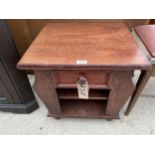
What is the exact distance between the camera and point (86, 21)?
886mm

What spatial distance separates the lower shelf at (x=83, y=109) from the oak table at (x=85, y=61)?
87 mm

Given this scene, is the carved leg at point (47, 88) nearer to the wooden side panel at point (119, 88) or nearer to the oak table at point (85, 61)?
the oak table at point (85, 61)

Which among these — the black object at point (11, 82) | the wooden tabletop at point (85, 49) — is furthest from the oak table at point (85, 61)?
the black object at point (11, 82)

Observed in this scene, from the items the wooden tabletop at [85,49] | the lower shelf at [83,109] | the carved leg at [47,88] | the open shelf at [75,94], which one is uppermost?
the wooden tabletop at [85,49]

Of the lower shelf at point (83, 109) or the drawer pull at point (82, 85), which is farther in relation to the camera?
the lower shelf at point (83, 109)

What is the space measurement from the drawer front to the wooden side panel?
0.13 ft

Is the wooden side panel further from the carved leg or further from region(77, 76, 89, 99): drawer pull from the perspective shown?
the carved leg

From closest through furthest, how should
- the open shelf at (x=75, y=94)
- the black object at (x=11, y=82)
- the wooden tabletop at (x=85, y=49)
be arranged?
1. the wooden tabletop at (x=85, y=49)
2. the black object at (x=11, y=82)
3. the open shelf at (x=75, y=94)

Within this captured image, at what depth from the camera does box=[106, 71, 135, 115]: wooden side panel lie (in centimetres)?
60

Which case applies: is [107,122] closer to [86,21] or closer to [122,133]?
[122,133]

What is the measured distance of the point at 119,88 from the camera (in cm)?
67

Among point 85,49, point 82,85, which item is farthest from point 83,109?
point 85,49

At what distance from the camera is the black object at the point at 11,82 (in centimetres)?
67
